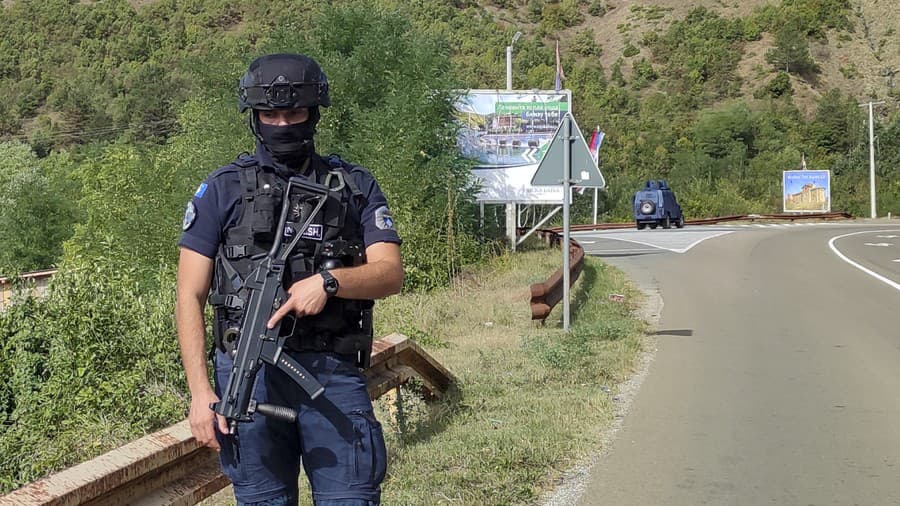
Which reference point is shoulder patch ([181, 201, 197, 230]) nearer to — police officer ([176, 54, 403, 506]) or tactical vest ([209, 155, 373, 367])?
police officer ([176, 54, 403, 506])

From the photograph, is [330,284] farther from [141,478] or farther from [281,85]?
[141,478]

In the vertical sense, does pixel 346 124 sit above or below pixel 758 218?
above

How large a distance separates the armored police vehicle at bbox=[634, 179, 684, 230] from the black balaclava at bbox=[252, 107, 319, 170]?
41017 millimetres

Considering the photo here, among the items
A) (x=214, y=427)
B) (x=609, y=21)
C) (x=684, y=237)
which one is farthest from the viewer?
(x=609, y=21)

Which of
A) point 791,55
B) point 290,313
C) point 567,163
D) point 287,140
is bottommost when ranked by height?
point 290,313

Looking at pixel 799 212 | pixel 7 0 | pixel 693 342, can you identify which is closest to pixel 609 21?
pixel 7 0

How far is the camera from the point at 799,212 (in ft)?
200

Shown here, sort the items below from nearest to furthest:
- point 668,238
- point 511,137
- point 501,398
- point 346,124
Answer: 1. point 501,398
2. point 346,124
3. point 511,137
4. point 668,238

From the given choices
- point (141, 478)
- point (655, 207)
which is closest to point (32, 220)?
point (655, 207)

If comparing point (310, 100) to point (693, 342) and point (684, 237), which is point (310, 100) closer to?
point (693, 342)

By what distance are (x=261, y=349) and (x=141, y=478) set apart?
3.38 feet

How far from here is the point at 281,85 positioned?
343 centimetres

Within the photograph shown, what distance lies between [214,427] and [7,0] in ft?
627

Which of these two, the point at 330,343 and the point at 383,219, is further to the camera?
the point at 383,219
